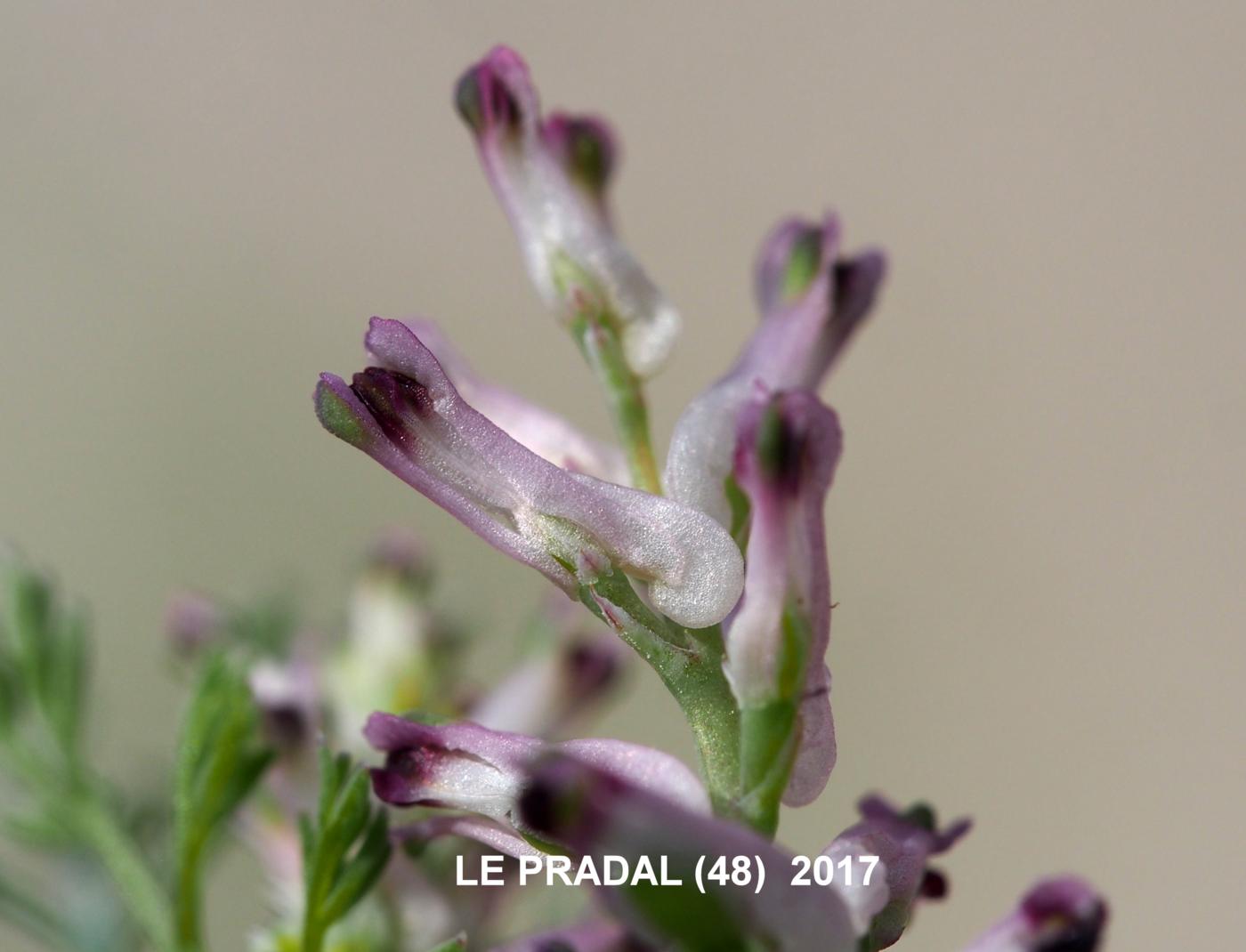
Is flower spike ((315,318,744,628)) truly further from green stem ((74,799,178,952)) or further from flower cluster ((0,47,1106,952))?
green stem ((74,799,178,952))

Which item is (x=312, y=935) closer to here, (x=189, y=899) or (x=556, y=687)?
(x=189, y=899)

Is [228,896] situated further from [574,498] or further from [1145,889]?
[574,498]

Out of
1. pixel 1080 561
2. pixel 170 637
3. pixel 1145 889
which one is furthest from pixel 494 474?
pixel 1080 561

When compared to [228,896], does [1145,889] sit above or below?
above

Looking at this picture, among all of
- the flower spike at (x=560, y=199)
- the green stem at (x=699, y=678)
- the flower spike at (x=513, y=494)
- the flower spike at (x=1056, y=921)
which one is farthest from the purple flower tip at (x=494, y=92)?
the flower spike at (x=1056, y=921)

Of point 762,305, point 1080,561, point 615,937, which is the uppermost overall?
point 1080,561

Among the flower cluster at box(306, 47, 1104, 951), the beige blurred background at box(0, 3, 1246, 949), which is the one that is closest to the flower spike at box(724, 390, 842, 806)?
the flower cluster at box(306, 47, 1104, 951)
